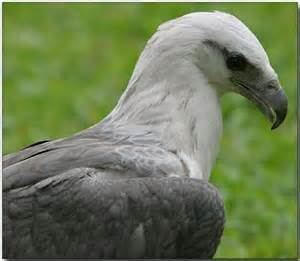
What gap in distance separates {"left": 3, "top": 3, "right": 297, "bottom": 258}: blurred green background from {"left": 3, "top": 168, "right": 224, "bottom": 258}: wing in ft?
6.92

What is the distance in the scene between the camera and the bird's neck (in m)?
5.23

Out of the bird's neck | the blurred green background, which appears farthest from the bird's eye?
the blurred green background

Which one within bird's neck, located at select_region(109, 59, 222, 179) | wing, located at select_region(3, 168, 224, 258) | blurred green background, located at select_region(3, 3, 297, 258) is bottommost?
blurred green background, located at select_region(3, 3, 297, 258)

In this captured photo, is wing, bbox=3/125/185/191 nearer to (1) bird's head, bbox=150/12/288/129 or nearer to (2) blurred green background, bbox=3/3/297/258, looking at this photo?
(1) bird's head, bbox=150/12/288/129

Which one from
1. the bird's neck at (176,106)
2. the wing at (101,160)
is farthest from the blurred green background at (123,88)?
the wing at (101,160)

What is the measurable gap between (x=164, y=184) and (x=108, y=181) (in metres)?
0.22

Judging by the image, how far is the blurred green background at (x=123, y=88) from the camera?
7863 millimetres

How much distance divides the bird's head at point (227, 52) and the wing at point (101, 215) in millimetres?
546

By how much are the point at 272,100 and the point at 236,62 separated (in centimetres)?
22

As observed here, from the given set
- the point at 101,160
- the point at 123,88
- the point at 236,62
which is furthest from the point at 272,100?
the point at 123,88

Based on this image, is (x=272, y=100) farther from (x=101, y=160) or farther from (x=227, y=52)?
(x=101, y=160)

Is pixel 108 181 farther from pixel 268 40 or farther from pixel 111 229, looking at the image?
pixel 268 40

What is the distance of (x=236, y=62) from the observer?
5.19 meters

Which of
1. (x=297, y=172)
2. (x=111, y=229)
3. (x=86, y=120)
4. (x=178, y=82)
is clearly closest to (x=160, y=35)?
(x=178, y=82)
